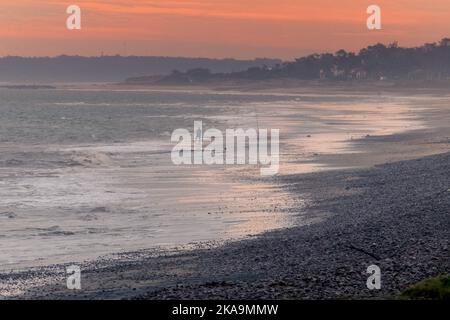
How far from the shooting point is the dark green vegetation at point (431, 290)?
37.9ft

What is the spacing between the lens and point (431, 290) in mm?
11695

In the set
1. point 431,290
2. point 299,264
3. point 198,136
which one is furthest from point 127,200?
point 198,136

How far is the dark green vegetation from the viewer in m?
11.6

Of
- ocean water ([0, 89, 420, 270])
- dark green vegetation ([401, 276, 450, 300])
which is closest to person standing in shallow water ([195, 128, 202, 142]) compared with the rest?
ocean water ([0, 89, 420, 270])

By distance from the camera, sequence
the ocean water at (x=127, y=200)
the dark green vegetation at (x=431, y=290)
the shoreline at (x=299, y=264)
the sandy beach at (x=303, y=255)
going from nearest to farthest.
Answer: the dark green vegetation at (x=431, y=290) < the shoreline at (x=299, y=264) < the sandy beach at (x=303, y=255) < the ocean water at (x=127, y=200)

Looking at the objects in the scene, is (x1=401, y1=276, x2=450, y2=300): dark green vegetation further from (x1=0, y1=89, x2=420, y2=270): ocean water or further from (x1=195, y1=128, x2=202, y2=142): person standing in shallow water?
(x1=195, y1=128, x2=202, y2=142): person standing in shallow water

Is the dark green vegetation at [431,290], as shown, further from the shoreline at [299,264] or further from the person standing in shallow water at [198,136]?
the person standing in shallow water at [198,136]

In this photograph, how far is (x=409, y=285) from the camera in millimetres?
12586

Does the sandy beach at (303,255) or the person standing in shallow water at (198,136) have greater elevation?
the sandy beach at (303,255)

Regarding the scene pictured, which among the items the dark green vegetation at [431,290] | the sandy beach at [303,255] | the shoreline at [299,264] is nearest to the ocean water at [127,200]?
the sandy beach at [303,255]

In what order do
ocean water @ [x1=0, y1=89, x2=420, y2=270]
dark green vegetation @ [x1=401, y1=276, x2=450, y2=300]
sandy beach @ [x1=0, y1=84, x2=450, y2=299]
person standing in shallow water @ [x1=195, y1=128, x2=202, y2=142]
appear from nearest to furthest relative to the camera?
1. dark green vegetation @ [x1=401, y1=276, x2=450, y2=300]
2. sandy beach @ [x1=0, y1=84, x2=450, y2=299]
3. ocean water @ [x1=0, y1=89, x2=420, y2=270]
4. person standing in shallow water @ [x1=195, y1=128, x2=202, y2=142]

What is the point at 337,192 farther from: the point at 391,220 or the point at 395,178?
the point at 391,220

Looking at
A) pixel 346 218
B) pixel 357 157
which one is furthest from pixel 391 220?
pixel 357 157
